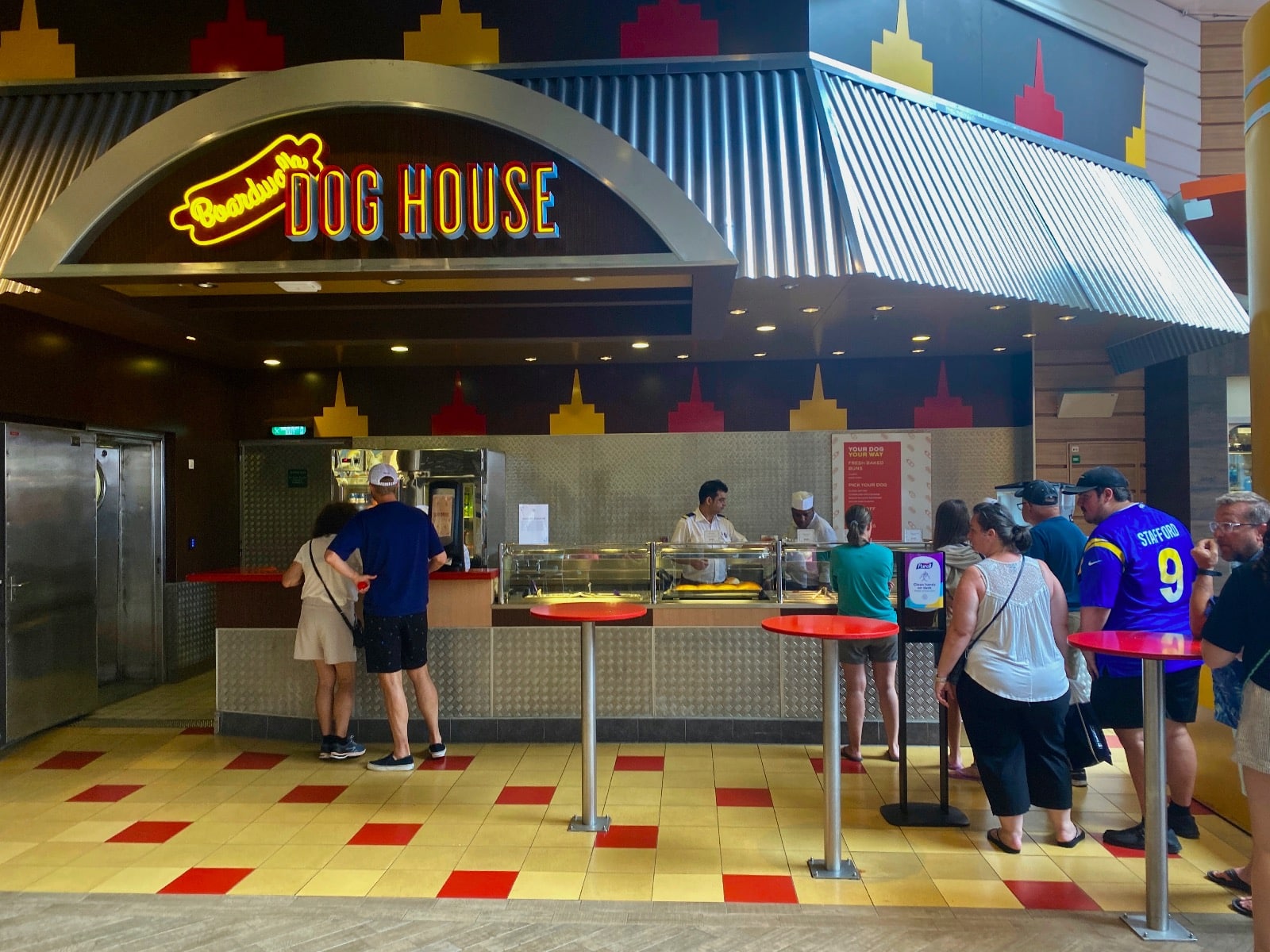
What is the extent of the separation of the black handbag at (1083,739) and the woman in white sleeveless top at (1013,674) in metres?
0.51

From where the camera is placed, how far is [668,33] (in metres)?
5.53

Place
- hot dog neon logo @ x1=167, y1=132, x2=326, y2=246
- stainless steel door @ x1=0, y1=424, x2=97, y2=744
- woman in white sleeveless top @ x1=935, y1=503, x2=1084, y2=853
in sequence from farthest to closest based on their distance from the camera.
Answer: stainless steel door @ x1=0, y1=424, x2=97, y2=744 → hot dog neon logo @ x1=167, y1=132, x2=326, y2=246 → woman in white sleeveless top @ x1=935, y1=503, x2=1084, y2=853

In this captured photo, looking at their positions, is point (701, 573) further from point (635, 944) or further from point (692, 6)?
point (692, 6)

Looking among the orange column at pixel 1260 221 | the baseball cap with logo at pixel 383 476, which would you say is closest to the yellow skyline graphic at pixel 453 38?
the baseball cap with logo at pixel 383 476

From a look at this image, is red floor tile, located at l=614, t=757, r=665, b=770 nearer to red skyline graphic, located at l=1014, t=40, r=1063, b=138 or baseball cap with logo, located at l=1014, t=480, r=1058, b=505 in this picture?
baseball cap with logo, located at l=1014, t=480, r=1058, b=505

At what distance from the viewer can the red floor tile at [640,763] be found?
4941mm

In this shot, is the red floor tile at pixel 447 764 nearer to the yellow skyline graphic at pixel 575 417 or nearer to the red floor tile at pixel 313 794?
the red floor tile at pixel 313 794

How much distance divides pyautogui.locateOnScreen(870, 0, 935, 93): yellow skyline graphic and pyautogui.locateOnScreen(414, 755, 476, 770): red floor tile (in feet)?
17.2

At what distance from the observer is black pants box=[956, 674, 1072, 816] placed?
3.70 meters

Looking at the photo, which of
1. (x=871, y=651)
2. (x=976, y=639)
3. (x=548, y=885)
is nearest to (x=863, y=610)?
(x=871, y=651)

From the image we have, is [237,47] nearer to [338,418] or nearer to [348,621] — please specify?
[338,418]

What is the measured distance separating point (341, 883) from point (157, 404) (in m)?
5.07

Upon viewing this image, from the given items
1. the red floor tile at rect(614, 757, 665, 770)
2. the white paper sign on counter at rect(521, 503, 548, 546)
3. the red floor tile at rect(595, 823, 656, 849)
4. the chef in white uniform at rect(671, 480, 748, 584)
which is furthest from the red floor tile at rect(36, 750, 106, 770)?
the chef in white uniform at rect(671, 480, 748, 584)

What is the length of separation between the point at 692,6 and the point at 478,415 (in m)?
4.01
